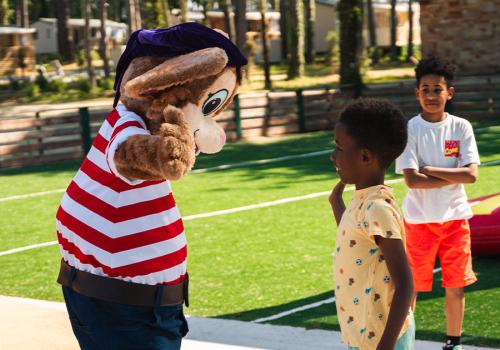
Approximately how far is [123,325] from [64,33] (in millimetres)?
67410

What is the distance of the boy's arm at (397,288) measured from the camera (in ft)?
11.7

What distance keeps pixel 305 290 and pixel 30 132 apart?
1288 centimetres

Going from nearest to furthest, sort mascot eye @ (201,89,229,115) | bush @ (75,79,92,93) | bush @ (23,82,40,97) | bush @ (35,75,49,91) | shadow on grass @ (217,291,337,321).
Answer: mascot eye @ (201,89,229,115)
shadow on grass @ (217,291,337,321)
bush @ (75,79,92,93)
bush @ (23,82,40,97)
bush @ (35,75,49,91)

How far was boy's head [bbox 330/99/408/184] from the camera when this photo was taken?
3.78 m

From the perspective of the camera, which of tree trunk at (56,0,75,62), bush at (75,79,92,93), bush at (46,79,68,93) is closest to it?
bush at (75,79,92,93)

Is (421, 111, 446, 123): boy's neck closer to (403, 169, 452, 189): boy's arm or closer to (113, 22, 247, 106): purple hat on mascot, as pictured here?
(403, 169, 452, 189): boy's arm

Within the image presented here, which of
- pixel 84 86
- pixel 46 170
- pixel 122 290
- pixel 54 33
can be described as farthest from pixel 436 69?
pixel 54 33

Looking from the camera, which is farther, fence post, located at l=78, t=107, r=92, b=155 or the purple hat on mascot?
fence post, located at l=78, t=107, r=92, b=155

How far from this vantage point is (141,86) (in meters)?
3.73

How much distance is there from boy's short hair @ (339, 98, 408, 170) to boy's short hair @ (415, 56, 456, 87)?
2121 millimetres

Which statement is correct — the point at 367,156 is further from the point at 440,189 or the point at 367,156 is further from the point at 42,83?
the point at 42,83

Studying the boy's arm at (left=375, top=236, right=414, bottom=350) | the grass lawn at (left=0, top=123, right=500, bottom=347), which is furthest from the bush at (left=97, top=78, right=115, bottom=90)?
the boy's arm at (left=375, top=236, right=414, bottom=350)

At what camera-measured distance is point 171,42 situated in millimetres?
3902

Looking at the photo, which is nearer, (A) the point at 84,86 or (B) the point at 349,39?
(B) the point at 349,39
